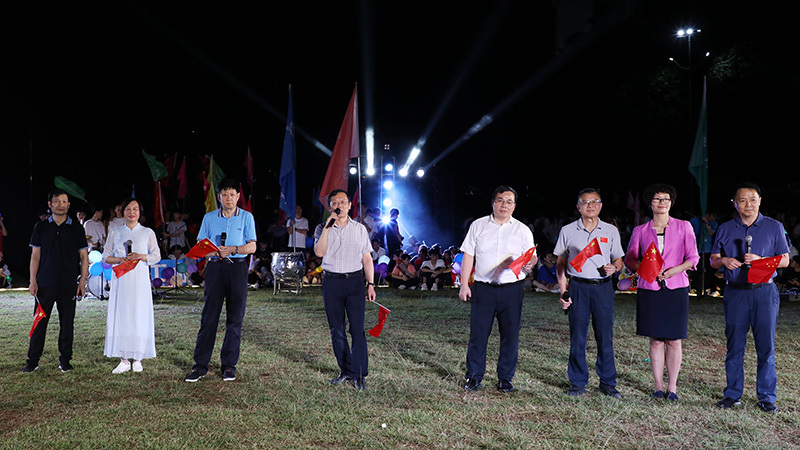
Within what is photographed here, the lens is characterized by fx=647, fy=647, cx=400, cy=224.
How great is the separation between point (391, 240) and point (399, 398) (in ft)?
44.4

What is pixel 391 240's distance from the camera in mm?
19422

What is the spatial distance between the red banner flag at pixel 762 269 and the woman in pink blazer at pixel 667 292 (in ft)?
1.46

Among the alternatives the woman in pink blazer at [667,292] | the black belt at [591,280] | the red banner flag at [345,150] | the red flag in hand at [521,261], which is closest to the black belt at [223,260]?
the red flag in hand at [521,261]

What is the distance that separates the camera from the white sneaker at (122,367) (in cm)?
702

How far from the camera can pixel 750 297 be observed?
18.7ft

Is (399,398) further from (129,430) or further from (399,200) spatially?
(399,200)

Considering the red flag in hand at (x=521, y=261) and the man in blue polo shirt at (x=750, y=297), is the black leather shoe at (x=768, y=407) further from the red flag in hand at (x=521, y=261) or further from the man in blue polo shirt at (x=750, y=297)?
the red flag in hand at (x=521, y=261)

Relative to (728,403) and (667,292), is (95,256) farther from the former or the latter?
(728,403)

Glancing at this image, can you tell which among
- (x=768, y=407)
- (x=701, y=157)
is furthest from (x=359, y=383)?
(x=701, y=157)

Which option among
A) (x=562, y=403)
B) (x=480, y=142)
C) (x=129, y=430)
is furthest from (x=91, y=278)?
(x=480, y=142)

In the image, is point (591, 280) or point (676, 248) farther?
point (591, 280)

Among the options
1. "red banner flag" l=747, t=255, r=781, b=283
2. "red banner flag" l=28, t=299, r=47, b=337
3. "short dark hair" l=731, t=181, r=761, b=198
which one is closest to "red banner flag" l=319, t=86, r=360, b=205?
"red banner flag" l=28, t=299, r=47, b=337

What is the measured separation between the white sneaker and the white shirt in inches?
155

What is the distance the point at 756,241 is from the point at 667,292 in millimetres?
891
